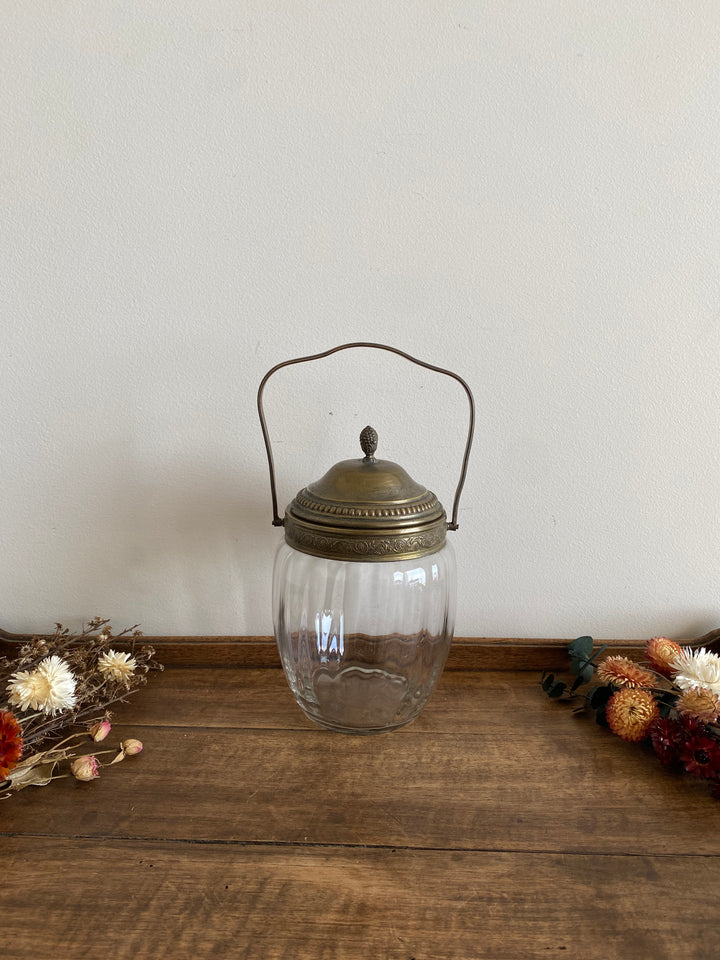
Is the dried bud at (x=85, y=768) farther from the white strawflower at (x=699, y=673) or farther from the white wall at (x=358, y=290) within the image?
the white strawflower at (x=699, y=673)

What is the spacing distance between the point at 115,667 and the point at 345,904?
423mm

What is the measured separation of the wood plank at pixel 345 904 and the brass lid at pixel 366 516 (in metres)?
0.29

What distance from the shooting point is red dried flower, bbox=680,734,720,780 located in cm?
71

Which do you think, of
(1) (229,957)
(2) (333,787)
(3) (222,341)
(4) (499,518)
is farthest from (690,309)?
(1) (229,957)

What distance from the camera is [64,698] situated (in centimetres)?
76

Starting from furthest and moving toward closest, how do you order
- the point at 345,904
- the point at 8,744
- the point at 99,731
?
1. the point at 99,731
2. the point at 8,744
3. the point at 345,904

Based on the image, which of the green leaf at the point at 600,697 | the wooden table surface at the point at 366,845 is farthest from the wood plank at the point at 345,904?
the green leaf at the point at 600,697

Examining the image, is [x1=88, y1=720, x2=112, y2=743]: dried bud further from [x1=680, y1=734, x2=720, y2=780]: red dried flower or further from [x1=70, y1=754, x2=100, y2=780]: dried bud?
[x1=680, y1=734, x2=720, y2=780]: red dried flower

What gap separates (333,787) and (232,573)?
0.35 meters

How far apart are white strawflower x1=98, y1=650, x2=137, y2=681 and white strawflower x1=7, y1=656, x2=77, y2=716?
0.08 meters

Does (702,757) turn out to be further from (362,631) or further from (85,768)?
(85,768)

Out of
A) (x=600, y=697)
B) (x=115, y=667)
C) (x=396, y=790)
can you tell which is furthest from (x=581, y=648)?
(x=115, y=667)

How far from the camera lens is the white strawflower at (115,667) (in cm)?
85

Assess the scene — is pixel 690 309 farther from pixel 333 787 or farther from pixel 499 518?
pixel 333 787
